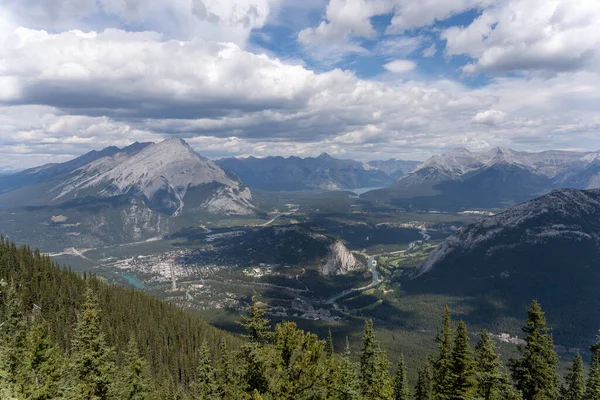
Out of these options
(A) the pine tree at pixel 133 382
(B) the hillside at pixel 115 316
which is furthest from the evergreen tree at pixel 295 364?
(B) the hillside at pixel 115 316

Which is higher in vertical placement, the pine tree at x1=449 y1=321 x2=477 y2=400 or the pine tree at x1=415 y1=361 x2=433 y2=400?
the pine tree at x1=449 y1=321 x2=477 y2=400

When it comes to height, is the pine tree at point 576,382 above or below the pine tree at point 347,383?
below

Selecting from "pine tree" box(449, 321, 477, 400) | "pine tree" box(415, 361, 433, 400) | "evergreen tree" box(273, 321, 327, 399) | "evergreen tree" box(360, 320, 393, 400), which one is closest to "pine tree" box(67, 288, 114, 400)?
"evergreen tree" box(273, 321, 327, 399)

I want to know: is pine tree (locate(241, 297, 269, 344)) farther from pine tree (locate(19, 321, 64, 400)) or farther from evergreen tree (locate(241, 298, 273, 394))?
pine tree (locate(19, 321, 64, 400))

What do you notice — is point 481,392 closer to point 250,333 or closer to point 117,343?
point 250,333

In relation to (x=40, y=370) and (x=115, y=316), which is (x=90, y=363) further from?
(x=115, y=316)

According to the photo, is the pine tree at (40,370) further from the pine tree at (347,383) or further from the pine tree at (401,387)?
the pine tree at (401,387)
